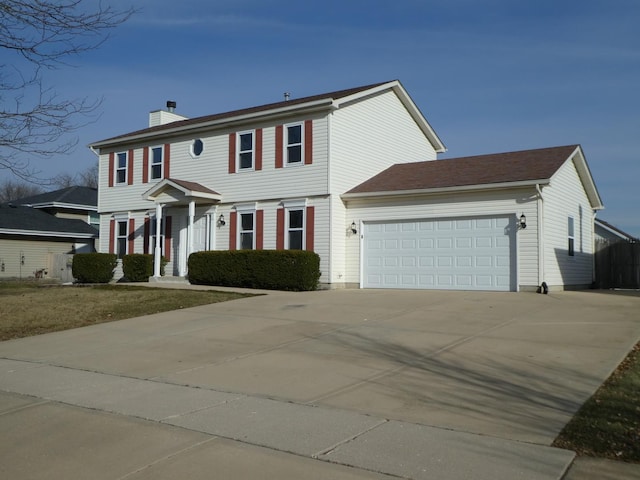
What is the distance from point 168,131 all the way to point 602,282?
1708cm

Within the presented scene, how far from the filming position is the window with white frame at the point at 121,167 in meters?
26.0

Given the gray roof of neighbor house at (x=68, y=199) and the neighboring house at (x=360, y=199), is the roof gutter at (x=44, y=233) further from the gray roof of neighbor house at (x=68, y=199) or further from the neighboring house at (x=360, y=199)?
the neighboring house at (x=360, y=199)

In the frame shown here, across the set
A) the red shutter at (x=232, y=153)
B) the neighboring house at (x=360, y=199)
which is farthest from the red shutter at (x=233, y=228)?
the red shutter at (x=232, y=153)

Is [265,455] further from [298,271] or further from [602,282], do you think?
[602,282]

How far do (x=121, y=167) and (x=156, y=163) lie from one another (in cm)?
228

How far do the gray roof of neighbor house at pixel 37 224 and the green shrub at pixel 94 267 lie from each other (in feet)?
28.4

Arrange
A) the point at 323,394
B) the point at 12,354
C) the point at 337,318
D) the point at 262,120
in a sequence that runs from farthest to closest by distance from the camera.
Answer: the point at 262,120 < the point at 337,318 < the point at 12,354 < the point at 323,394

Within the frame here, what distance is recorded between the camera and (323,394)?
7156mm

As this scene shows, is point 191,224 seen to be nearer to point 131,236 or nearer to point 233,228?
point 233,228

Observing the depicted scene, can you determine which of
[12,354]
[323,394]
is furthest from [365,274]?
[323,394]

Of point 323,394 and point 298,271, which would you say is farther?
point 298,271

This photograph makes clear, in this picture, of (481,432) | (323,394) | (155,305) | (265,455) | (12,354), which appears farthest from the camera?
(155,305)

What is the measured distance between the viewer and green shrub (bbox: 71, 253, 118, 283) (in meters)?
24.5

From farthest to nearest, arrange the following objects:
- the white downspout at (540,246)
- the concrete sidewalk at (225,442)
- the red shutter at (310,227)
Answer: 1. the red shutter at (310,227)
2. the white downspout at (540,246)
3. the concrete sidewalk at (225,442)
